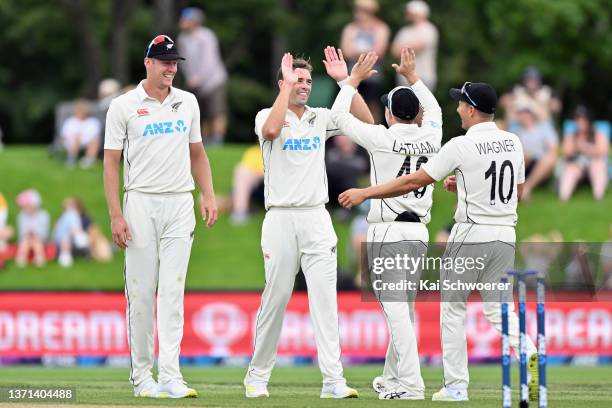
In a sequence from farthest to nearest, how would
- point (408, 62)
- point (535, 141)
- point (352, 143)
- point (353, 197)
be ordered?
point (535, 141) < point (352, 143) < point (408, 62) < point (353, 197)

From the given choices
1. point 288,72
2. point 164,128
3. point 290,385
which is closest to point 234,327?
point 290,385

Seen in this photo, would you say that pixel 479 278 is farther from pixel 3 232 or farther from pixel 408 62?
pixel 3 232

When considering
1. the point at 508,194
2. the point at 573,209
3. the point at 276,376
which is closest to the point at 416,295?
the point at 508,194

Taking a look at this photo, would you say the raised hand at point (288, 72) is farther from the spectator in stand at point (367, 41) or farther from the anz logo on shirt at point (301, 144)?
the spectator in stand at point (367, 41)

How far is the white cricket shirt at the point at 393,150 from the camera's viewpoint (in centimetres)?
1134

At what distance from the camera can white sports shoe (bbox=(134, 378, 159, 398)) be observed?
11273mm

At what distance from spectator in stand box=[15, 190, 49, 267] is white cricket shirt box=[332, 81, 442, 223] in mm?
12301

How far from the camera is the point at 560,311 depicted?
61.8 ft

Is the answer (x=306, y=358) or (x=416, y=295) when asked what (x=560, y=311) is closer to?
(x=306, y=358)

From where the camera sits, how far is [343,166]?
861 inches

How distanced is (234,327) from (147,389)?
25.8ft

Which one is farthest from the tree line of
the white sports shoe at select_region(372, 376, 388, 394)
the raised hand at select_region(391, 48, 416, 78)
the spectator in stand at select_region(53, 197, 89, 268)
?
the white sports shoe at select_region(372, 376, 388, 394)

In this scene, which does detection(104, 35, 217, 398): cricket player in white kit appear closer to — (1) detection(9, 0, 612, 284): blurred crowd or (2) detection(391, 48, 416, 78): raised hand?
(2) detection(391, 48, 416, 78): raised hand

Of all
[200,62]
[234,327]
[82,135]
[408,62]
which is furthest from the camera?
[82,135]
